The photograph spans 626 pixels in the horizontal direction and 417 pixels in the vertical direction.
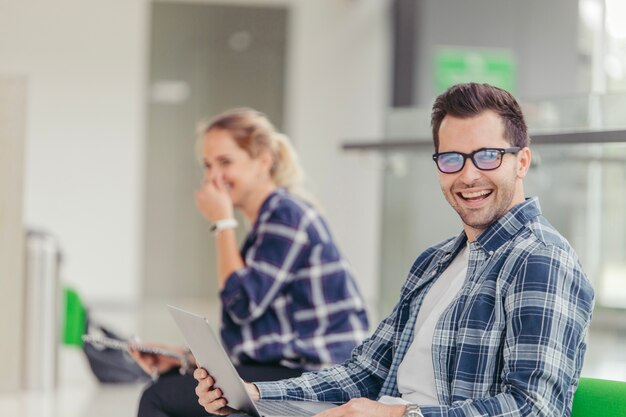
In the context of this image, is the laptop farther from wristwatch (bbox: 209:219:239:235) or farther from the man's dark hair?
wristwatch (bbox: 209:219:239:235)

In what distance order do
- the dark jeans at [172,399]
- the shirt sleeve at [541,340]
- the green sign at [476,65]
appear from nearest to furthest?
the shirt sleeve at [541,340], the dark jeans at [172,399], the green sign at [476,65]

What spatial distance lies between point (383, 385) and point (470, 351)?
0.37 metres

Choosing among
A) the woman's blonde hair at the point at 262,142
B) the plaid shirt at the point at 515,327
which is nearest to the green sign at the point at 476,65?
the woman's blonde hair at the point at 262,142

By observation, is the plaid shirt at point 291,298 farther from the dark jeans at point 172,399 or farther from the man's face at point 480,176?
the man's face at point 480,176

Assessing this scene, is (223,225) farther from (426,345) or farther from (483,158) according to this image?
(483,158)

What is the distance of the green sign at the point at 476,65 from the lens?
32.2 feet

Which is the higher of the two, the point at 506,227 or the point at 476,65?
the point at 476,65

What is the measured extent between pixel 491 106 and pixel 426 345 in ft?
1.59

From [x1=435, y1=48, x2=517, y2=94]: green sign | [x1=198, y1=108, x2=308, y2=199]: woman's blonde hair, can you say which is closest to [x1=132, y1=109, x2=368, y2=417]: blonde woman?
[x1=198, y1=108, x2=308, y2=199]: woman's blonde hair

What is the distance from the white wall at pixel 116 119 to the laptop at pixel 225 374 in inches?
294

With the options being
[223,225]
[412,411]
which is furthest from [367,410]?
[223,225]

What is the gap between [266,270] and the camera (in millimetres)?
3361

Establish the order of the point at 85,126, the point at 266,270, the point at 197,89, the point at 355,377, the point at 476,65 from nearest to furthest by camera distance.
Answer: the point at 355,377, the point at 266,270, the point at 85,126, the point at 476,65, the point at 197,89

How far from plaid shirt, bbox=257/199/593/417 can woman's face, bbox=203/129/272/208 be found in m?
1.51
